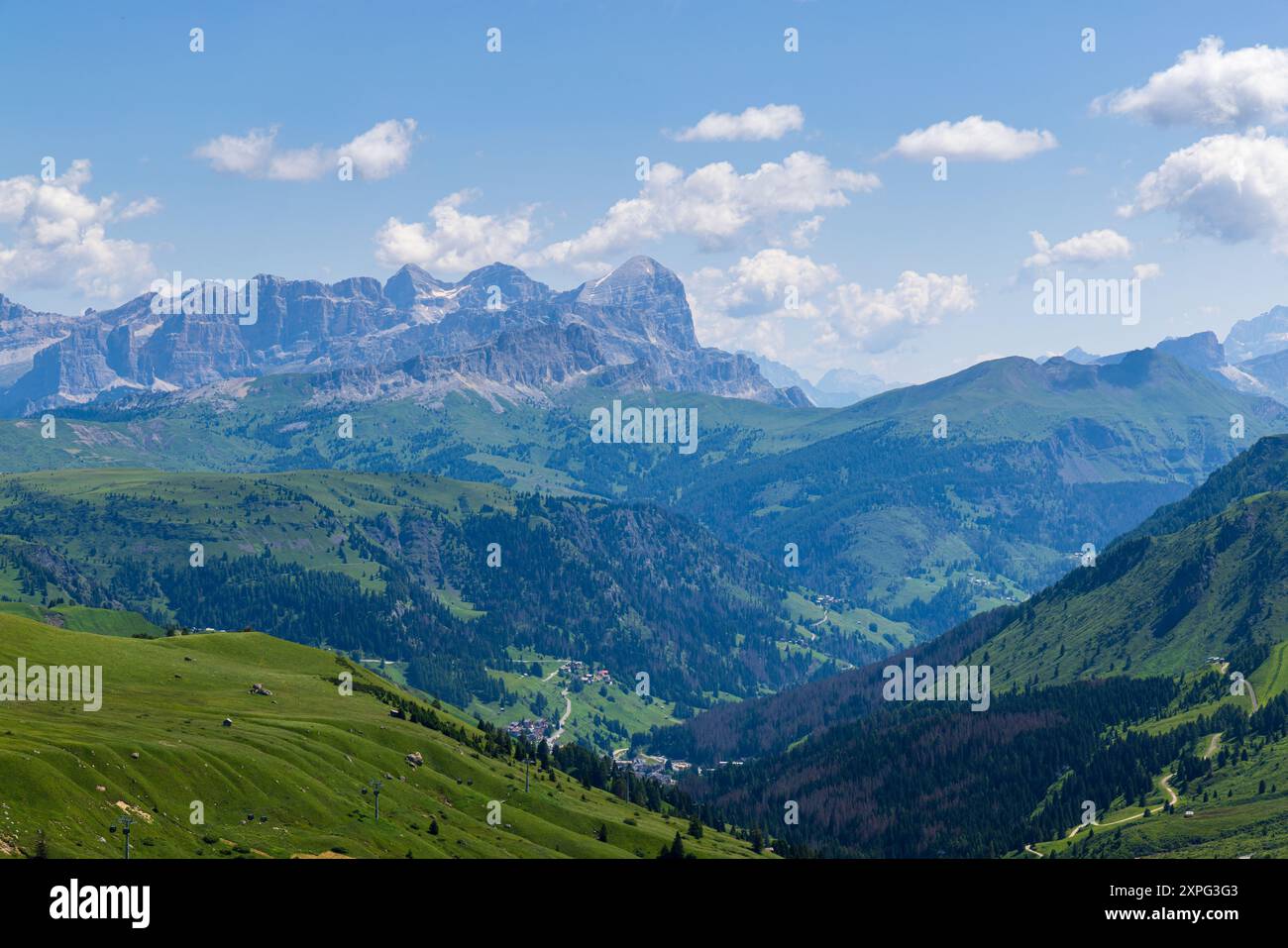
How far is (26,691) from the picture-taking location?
186m

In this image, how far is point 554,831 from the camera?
198 m
